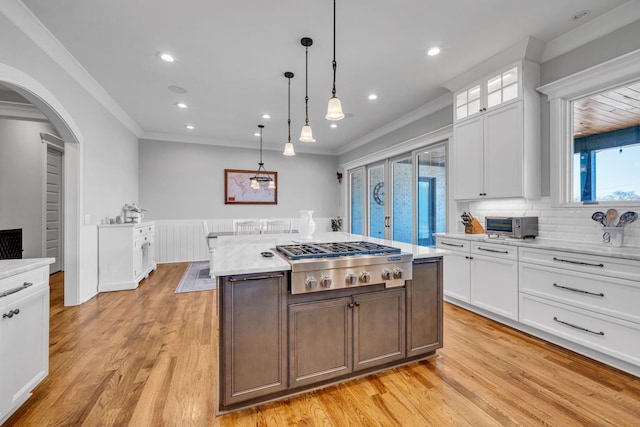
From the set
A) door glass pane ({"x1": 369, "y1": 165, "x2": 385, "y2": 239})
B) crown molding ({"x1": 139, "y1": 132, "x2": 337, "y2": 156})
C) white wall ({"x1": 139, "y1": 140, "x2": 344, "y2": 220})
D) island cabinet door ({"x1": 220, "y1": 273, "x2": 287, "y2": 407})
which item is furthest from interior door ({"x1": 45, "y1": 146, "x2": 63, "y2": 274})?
door glass pane ({"x1": 369, "y1": 165, "x2": 385, "y2": 239})

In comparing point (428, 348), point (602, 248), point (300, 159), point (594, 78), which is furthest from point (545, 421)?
point (300, 159)

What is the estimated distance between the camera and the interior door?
5.02m

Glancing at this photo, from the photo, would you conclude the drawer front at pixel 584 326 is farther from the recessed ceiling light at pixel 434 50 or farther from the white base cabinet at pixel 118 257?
the white base cabinet at pixel 118 257

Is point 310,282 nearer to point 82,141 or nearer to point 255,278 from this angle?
point 255,278

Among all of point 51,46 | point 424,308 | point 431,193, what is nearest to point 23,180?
point 51,46

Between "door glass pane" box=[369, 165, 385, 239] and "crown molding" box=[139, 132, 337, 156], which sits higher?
"crown molding" box=[139, 132, 337, 156]

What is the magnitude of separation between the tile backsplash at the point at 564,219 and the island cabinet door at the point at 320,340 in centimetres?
242

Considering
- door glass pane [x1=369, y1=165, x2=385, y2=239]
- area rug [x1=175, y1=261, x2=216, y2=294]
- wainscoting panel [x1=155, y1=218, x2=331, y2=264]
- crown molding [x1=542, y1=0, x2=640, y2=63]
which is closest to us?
crown molding [x1=542, y1=0, x2=640, y2=63]

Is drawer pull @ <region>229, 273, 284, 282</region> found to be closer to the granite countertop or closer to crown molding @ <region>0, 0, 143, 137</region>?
the granite countertop

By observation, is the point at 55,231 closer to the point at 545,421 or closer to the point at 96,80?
the point at 96,80

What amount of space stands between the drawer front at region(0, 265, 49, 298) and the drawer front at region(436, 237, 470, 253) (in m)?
3.77

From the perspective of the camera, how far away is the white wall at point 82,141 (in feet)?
7.57

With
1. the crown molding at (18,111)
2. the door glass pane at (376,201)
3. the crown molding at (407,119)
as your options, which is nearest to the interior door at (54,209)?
Answer: the crown molding at (18,111)

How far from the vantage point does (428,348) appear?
217 centimetres
